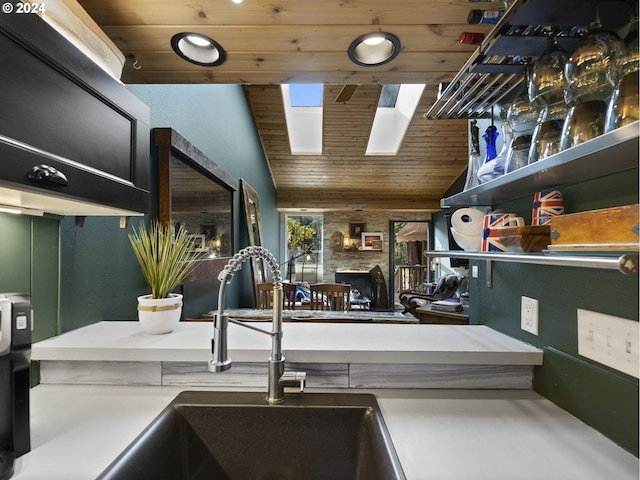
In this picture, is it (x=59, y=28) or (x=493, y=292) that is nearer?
(x=59, y=28)

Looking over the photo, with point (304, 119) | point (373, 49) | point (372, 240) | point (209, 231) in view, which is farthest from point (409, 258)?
point (373, 49)

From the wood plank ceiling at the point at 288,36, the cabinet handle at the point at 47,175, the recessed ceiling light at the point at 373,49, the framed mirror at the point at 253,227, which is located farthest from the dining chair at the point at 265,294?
the cabinet handle at the point at 47,175

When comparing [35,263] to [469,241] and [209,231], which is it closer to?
[469,241]

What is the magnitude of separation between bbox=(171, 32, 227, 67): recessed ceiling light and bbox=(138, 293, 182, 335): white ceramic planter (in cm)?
93

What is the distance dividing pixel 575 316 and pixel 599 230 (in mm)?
365

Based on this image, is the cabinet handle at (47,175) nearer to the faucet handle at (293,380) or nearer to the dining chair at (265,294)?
the faucet handle at (293,380)

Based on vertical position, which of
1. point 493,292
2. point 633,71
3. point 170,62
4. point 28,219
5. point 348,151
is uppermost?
point 348,151

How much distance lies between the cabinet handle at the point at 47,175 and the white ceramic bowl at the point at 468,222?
1181 mm

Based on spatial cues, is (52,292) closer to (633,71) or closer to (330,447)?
(330,447)

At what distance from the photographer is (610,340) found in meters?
0.72

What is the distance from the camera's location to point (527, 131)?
A: 36.7 inches

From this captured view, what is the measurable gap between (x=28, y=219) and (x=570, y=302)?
1662mm

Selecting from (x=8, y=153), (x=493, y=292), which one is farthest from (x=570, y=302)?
(x=8, y=153)

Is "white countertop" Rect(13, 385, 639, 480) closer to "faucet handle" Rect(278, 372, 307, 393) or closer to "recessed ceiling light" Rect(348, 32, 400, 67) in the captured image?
"faucet handle" Rect(278, 372, 307, 393)
